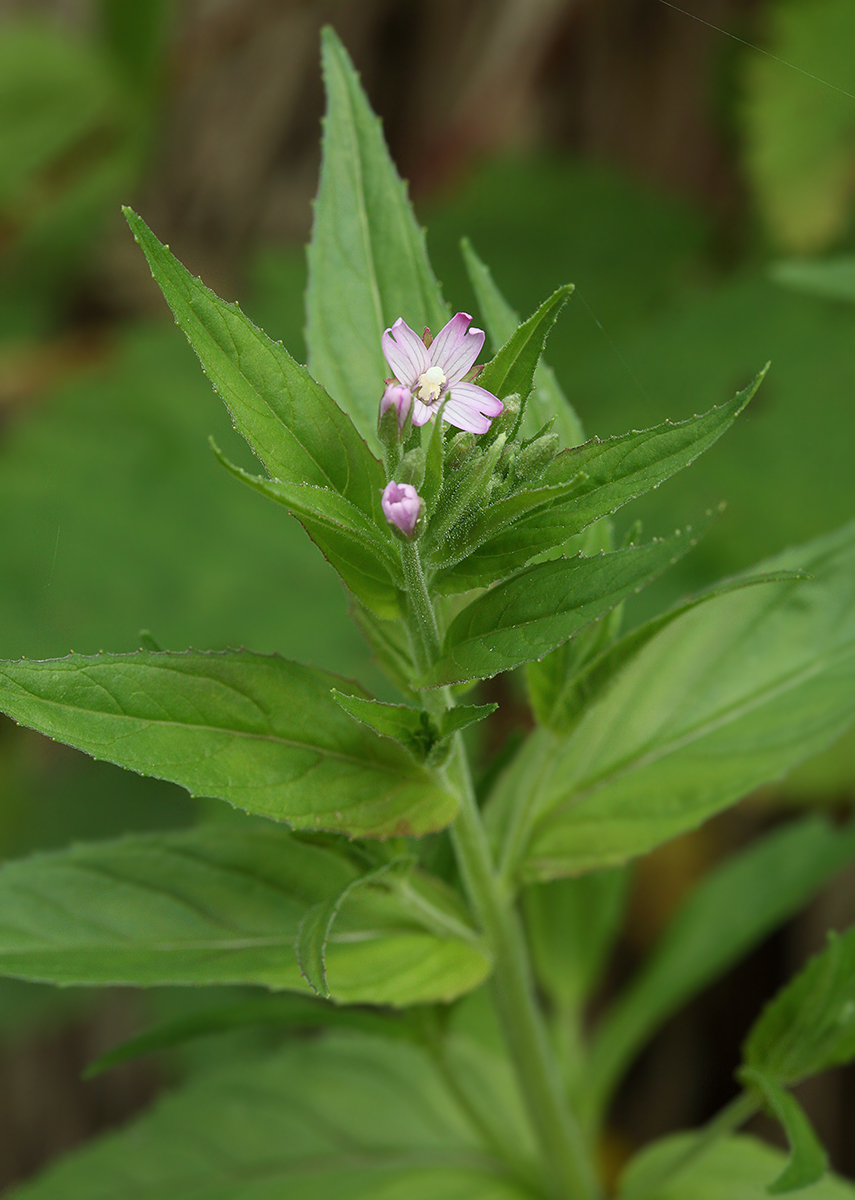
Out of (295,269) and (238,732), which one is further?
(295,269)

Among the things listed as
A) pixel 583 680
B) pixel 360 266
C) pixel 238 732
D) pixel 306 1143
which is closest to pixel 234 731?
pixel 238 732

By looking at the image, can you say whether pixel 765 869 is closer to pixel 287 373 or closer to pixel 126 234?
pixel 287 373

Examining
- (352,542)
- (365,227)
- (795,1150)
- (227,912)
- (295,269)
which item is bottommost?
(795,1150)

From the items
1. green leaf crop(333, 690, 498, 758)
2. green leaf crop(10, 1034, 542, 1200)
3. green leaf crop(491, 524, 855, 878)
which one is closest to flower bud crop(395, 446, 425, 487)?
green leaf crop(333, 690, 498, 758)

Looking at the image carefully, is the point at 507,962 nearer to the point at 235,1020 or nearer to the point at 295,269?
the point at 235,1020

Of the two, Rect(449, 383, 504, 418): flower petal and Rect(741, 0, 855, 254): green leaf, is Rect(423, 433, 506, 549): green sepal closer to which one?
Rect(449, 383, 504, 418): flower petal

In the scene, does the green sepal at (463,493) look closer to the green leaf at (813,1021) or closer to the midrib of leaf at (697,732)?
the midrib of leaf at (697,732)

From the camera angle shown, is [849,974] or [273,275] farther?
[273,275]

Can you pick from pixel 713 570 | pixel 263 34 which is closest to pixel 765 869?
pixel 713 570
